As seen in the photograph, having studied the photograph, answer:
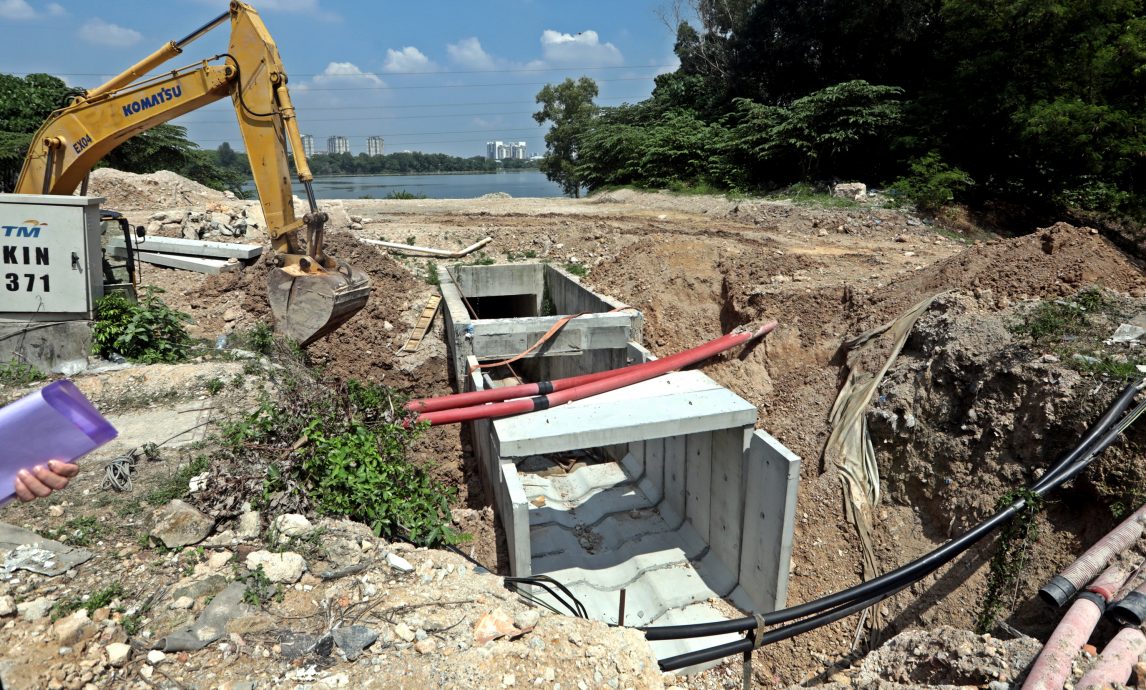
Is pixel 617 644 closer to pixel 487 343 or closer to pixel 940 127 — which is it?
pixel 487 343

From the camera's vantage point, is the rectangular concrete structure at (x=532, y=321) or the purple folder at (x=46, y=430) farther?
the rectangular concrete structure at (x=532, y=321)

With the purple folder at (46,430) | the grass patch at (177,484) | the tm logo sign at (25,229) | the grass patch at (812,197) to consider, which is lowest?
the grass patch at (177,484)

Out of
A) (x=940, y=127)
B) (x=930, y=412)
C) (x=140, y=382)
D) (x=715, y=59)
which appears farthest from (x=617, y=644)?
(x=715, y=59)

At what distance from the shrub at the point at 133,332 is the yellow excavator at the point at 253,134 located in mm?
1266

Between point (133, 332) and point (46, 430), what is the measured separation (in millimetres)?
5677

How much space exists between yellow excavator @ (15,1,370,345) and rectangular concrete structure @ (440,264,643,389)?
2.22 metres

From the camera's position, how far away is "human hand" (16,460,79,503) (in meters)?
1.86

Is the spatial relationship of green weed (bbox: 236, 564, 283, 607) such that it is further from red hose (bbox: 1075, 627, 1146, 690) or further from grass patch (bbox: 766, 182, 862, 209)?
grass patch (bbox: 766, 182, 862, 209)

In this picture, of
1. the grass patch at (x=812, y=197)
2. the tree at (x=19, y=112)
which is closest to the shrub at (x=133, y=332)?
the grass patch at (x=812, y=197)

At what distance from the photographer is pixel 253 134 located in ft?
22.0

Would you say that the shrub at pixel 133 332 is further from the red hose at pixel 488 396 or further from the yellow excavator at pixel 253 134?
the red hose at pixel 488 396

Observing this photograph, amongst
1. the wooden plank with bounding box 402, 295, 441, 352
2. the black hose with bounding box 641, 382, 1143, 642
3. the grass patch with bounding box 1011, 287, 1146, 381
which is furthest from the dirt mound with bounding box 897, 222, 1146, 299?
the wooden plank with bounding box 402, 295, 441, 352

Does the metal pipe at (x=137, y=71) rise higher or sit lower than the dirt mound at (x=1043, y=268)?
higher

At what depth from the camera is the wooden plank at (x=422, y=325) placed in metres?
10.1
